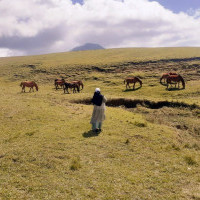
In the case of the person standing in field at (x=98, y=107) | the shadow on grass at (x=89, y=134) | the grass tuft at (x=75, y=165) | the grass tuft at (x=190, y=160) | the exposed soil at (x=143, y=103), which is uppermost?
the person standing in field at (x=98, y=107)

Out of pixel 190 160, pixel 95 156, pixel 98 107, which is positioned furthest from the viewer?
pixel 98 107

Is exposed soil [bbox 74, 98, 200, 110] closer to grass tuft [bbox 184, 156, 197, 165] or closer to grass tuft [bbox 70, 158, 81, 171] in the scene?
grass tuft [bbox 184, 156, 197, 165]

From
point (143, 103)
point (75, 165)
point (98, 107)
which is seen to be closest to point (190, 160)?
point (75, 165)

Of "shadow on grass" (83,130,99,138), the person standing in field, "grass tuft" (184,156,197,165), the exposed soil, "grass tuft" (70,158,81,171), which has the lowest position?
"grass tuft" (184,156,197,165)

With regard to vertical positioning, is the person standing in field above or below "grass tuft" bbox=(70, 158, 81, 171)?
above

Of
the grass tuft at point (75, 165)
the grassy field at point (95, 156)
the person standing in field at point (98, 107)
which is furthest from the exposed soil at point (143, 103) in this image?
the grass tuft at point (75, 165)

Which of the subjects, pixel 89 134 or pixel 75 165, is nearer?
pixel 75 165

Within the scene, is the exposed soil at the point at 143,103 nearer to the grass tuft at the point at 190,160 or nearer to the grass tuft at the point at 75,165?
the grass tuft at the point at 190,160

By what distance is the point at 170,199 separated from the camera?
7.25 meters

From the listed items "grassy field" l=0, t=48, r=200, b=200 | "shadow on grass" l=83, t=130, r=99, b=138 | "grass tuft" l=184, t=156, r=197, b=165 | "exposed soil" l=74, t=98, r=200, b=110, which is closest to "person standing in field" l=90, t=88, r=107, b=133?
"shadow on grass" l=83, t=130, r=99, b=138

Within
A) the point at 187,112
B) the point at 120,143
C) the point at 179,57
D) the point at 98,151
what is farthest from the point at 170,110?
the point at 179,57

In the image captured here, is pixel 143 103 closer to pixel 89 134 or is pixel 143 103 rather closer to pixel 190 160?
pixel 89 134

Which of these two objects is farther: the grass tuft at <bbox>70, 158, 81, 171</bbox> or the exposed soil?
the exposed soil

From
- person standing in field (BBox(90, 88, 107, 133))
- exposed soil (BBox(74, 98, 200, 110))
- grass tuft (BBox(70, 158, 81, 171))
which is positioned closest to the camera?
grass tuft (BBox(70, 158, 81, 171))
